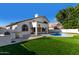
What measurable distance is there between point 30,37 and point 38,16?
0.46 meters

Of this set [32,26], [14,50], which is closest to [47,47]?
[32,26]

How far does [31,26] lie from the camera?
6.81 meters

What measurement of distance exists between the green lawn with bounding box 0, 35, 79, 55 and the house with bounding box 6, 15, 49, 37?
187 millimetres

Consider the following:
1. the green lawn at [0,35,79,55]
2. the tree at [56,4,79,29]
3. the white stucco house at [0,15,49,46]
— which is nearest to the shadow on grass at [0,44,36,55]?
the green lawn at [0,35,79,55]

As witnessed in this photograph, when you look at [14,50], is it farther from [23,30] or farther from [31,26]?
[31,26]

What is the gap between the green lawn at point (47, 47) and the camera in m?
6.66

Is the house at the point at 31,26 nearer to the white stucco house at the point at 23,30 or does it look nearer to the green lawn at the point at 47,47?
the white stucco house at the point at 23,30

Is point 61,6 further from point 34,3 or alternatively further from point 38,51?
point 38,51

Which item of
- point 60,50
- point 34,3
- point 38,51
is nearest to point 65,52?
point 60,50

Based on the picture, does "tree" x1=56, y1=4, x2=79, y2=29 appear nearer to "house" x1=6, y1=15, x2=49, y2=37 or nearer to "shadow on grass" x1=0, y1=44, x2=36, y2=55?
"house" x1=6, y1=15, x2=49, y2=37

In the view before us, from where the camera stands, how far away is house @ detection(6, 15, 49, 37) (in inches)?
264

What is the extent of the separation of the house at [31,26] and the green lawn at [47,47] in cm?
19

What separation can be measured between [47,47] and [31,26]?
0.52 metres

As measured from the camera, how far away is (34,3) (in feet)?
21.7
